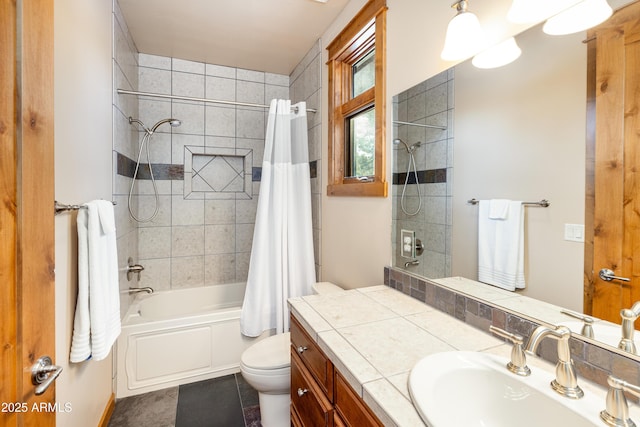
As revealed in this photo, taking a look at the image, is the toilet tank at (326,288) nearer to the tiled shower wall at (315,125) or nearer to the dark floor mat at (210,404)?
the tiled shower wall at (315,125)

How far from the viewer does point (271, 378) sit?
5.32 feet

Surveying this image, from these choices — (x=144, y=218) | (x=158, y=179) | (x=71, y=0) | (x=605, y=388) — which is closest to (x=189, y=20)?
(x=71, y=0)

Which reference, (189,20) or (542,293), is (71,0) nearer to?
(189,20)

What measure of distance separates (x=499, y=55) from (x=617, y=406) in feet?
3.43

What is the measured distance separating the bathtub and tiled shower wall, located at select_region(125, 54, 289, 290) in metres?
0.64

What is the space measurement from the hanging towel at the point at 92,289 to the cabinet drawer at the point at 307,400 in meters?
0.89

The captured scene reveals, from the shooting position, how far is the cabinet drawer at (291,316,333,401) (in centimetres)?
101

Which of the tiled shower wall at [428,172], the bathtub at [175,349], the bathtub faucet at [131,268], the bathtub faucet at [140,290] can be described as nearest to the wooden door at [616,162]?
the tiled shower wall at [428,172]

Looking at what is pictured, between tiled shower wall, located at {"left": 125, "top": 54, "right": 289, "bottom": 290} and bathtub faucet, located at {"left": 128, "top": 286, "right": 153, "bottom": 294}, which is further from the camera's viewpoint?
tiled shower wall, located at {"left": 125, "top": 54, "right": 289, "bottom": 290}

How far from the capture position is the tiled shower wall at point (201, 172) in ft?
9.33

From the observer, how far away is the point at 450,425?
642 millimetres

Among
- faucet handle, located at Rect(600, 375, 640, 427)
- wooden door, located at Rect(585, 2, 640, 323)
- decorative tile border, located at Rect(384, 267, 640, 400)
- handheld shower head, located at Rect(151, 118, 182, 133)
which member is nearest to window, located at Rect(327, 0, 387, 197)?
decorative tile border, located at Rect(384, 267, 640, 400)

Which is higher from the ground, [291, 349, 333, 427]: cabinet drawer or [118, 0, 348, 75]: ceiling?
[118, 0, 348, 75]: ceiling

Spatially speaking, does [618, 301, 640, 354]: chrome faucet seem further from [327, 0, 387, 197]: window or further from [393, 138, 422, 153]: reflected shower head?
[327, 0, 387, 197]: window
